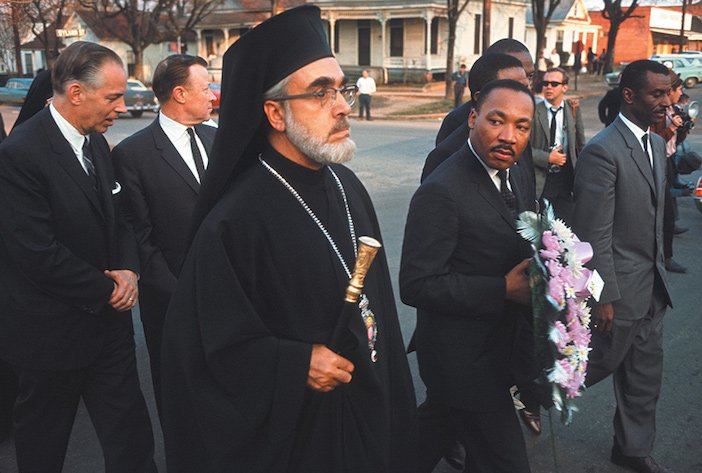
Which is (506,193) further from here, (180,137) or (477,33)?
(477,33)

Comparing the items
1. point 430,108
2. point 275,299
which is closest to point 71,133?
point 275,299

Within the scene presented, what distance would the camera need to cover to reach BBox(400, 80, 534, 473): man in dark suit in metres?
2.66

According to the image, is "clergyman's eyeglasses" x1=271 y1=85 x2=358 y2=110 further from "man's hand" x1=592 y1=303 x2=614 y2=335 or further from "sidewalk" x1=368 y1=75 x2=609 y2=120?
"sidewalk" x1=368 y1=75 x2=609 y2=120

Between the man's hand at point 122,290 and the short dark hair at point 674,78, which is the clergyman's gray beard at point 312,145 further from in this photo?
the short dark hair at point 674,78

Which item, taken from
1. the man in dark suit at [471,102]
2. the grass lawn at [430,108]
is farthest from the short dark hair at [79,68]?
the grass lawn at [430,108]

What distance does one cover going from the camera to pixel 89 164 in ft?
10.6

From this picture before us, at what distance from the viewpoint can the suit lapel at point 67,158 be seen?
3.01 m

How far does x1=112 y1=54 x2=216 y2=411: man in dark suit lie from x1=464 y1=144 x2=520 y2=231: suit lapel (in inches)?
63.5

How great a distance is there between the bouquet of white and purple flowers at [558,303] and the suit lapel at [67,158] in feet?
6.53

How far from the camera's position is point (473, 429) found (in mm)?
2826

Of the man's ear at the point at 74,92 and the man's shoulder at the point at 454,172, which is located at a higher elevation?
the man's ear at the point at 74,92

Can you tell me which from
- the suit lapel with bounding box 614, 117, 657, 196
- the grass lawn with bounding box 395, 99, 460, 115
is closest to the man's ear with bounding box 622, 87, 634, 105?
the suit lapel with bounding box 614, 117, 657, 196

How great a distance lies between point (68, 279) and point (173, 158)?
1.00 m

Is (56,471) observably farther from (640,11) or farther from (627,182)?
(640,11)
